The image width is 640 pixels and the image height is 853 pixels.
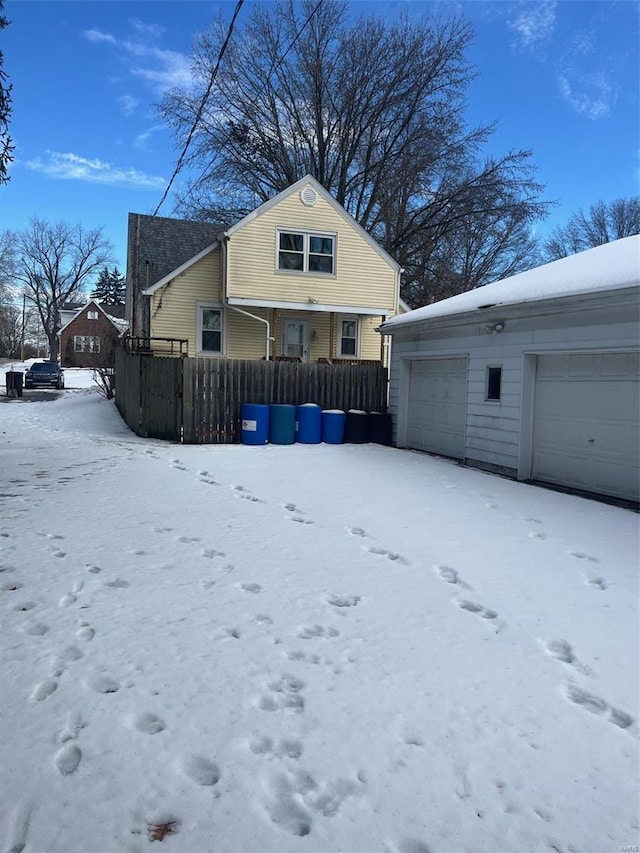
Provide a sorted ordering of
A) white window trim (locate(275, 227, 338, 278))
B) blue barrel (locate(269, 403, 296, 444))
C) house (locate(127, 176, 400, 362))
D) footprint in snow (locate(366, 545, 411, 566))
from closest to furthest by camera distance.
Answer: footprint in snow (locate(366, 545, 411, 566)), blue barrel (locate(269, 403, 296, 444)), house (locate(127, 176, 400, 362)), white window trim (locate(275, 227, 338, 278))

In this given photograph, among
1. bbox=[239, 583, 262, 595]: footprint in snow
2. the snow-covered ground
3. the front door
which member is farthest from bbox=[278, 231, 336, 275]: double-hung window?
bbox=[239, 583, 262, 595]: footprint in snow

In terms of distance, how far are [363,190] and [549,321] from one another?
21.8 meters

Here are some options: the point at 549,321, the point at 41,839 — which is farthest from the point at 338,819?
Answer: the point at 549,321

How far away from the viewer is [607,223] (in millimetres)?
40344

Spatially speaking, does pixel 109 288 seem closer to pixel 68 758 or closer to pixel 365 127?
pixel 365 127

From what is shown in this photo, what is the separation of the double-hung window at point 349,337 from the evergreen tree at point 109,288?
73.4 metres

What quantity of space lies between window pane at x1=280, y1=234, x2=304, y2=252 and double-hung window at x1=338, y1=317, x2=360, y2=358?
3.05m

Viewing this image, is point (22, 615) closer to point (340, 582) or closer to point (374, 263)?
point (340, 582)

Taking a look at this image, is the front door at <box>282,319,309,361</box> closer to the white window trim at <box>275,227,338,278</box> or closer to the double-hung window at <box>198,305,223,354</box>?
the white window trim at <box>275,227,338,278</box>

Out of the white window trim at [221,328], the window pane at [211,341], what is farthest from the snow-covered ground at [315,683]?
the window pane at [211,341]

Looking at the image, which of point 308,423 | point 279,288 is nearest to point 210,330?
point 279,288

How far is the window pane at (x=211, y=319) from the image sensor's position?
18.9 metres

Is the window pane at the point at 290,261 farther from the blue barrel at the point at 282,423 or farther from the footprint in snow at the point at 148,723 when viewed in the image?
the footprint in snow at the point at 148,723

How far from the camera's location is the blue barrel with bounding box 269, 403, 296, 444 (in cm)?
1249
